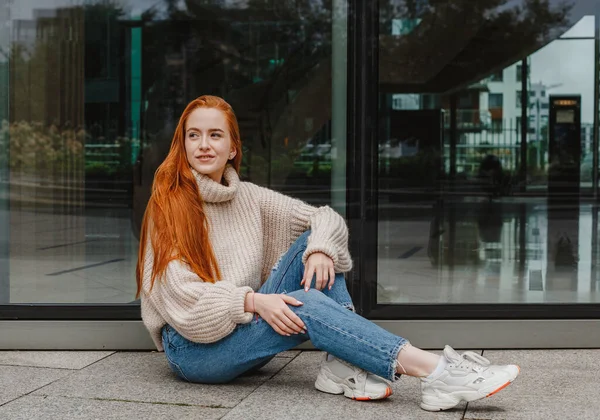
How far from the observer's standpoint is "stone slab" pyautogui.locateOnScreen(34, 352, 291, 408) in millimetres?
3447

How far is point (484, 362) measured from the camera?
10.2 feet

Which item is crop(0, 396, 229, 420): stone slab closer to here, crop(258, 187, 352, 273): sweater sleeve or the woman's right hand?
the woman's right hand

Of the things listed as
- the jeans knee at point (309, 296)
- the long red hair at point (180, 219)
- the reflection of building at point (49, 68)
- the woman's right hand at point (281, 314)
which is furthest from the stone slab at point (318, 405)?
the reflection of building at point (49, 68)

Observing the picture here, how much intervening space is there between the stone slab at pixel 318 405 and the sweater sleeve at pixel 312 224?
1.69 feet

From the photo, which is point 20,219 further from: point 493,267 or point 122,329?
point 493,267

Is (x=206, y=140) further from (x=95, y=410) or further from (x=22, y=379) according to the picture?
(x=22, y=379)

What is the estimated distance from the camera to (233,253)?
3.64 metres

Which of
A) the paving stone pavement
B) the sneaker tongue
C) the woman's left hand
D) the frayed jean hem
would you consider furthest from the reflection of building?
the sneaker tongue

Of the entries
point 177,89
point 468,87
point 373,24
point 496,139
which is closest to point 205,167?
point 373,24

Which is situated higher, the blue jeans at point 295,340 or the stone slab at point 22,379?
the blue jeans at point 295,340

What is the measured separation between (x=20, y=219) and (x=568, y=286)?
3.36 m

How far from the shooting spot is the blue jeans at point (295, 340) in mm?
3156

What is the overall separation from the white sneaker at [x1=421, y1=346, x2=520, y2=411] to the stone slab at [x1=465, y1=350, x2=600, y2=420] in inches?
4.0

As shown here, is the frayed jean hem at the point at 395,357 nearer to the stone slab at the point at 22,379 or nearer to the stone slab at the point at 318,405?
the stone slab at the point at 318,405
